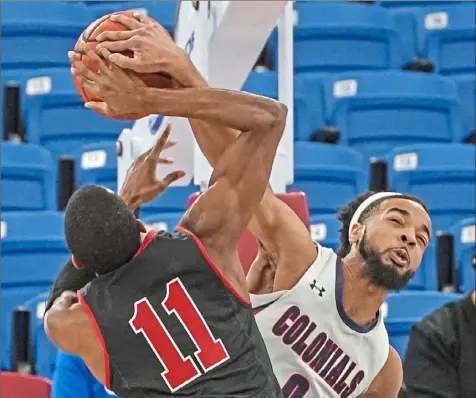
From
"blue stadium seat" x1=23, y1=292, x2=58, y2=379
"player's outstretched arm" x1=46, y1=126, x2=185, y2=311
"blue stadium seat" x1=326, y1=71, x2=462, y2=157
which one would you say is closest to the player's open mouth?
"player's outstretched arm" x1=46, y1=126, x2=185, y2=311

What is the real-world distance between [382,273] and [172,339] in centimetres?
118

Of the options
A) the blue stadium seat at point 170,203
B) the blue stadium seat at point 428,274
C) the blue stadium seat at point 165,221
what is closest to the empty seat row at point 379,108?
the blue stadium seat at point 170,203

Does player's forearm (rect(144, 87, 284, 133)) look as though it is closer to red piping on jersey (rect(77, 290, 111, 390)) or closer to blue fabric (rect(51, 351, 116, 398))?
red piping on jersey (rect(77, 290, 111, 390))

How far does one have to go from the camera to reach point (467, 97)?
6.93 metres

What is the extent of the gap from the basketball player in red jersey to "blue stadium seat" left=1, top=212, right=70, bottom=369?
2.93m

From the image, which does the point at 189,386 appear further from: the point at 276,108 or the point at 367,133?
the point at 367,133

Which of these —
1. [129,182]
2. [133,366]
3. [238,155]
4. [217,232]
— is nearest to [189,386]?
[133,366]

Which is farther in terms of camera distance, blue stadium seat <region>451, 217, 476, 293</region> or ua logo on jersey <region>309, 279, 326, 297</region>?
blue stadium seat <region>451, 217, 476, 293</region>

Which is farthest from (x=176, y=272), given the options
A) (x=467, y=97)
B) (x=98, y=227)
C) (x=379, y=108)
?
(x=467, y=97)

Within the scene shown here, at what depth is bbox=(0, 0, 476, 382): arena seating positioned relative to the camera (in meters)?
5.71

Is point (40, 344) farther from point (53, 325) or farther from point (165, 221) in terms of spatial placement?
point (53, 325)

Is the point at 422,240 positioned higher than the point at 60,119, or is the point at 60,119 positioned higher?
the point at 60,119

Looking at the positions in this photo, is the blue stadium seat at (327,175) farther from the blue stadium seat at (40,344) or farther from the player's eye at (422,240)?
the player's eye at (422,240)

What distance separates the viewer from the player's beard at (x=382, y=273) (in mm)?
3689
